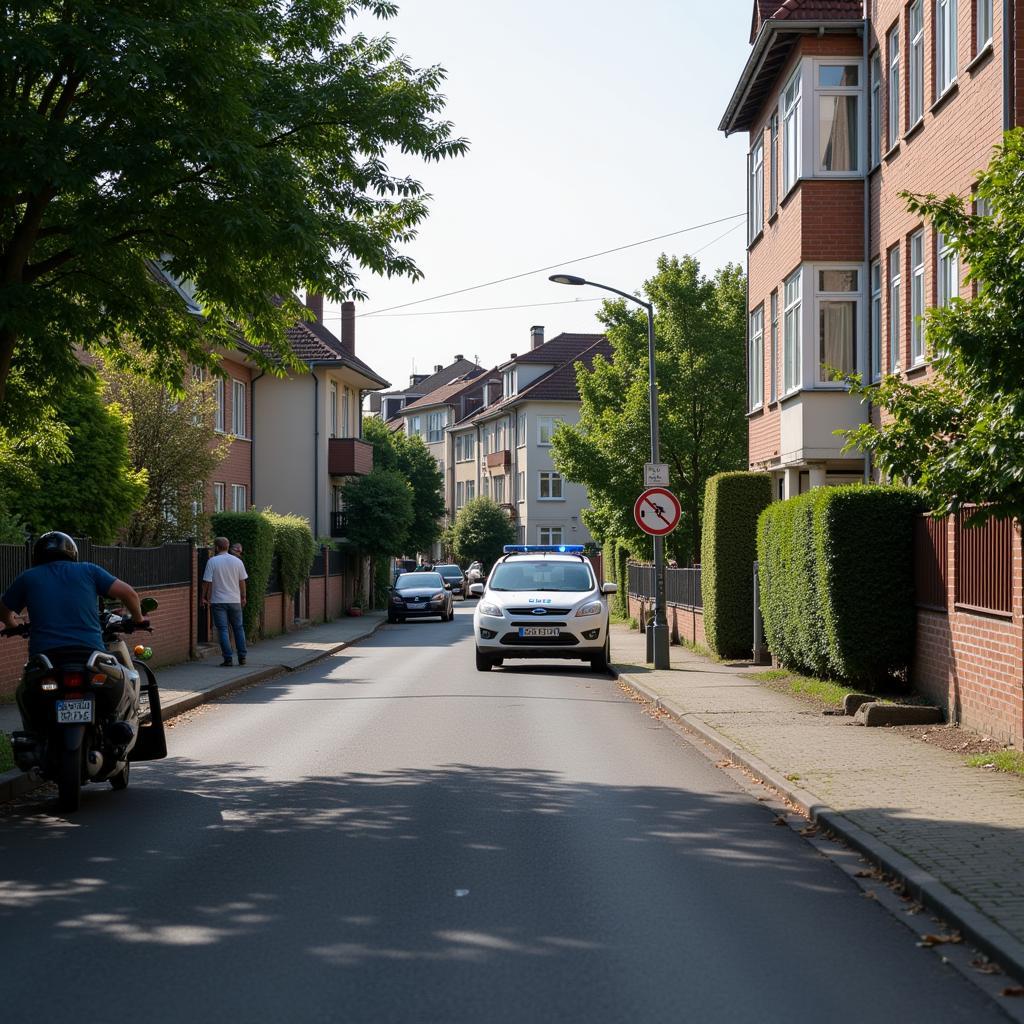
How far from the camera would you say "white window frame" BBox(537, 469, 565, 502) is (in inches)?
3442

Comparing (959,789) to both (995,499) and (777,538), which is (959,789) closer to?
(995,499)

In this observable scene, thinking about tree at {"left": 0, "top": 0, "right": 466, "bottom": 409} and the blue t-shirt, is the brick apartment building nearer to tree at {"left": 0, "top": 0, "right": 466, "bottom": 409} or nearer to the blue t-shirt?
tree at {"left": 0, "top": 0, "right": 466, "bottom": 409}

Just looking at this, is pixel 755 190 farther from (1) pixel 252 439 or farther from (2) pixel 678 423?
(1) pixel 252 439

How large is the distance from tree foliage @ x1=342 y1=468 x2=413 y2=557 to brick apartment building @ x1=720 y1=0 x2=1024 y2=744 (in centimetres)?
2563

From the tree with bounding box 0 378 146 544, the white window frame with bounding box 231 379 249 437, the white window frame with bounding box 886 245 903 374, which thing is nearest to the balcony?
the white window frame with bounding box 231 379 249 437

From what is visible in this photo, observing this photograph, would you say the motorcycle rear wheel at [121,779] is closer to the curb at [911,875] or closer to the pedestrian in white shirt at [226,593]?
the curb at [911,875]

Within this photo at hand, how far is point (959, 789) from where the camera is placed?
31.6 feet

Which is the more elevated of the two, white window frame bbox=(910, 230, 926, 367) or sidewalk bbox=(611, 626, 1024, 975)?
white window frame bbox=(910, 230, 926, 367)

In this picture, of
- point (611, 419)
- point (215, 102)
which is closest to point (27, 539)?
point (215, 102)

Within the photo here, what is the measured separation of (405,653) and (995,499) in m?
20.2

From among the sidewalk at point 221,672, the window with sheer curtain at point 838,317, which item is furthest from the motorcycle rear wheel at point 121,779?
the window with sheer curtain at point 838,317

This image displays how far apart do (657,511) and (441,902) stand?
16.5m

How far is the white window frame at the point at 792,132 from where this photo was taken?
23.0 m

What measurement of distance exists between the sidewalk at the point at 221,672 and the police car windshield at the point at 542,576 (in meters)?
3.69
